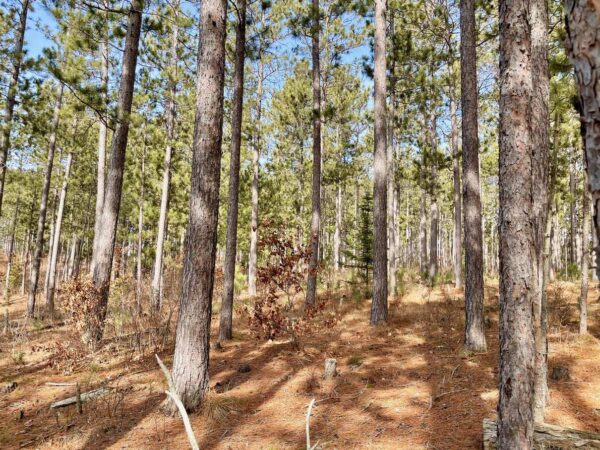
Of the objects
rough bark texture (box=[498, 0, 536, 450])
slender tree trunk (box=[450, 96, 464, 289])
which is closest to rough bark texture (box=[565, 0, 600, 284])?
rough bark texture (box=[498, 0, 536, 450])

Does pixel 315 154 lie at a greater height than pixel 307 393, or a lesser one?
greater

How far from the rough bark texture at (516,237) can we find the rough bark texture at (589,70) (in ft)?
7.55

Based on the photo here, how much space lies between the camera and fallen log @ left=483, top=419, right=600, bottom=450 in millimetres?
3184

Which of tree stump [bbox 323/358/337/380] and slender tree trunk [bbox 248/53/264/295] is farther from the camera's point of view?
slender tree trunk [bbox 248/53/264/295]

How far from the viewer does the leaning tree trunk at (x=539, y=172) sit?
121 inches

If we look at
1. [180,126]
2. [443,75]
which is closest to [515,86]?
[443,75]

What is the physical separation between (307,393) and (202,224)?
2899mm

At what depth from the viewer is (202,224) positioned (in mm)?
5172

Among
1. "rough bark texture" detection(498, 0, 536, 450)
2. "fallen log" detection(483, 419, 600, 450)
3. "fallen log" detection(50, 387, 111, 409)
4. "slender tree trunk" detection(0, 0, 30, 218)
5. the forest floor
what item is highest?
"slender tree trunk" detection(0, 0, 30, 218)

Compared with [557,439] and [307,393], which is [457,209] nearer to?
[307,393]

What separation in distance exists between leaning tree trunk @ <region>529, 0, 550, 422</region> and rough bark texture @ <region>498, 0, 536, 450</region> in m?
0.10

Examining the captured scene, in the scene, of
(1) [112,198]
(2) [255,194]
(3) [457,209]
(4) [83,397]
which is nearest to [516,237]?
(4) [83,397]

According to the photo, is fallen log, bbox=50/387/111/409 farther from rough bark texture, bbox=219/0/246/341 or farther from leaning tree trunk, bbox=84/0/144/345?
rough bark texture, bbox=219/0/246/341

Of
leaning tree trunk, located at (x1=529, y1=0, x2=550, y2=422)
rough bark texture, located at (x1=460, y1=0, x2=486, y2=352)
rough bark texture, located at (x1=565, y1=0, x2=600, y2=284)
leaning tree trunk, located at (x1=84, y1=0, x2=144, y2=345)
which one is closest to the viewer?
rough bark texture, located at (x1=565, y1=0, x2=600, y2=284)
